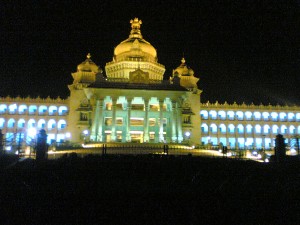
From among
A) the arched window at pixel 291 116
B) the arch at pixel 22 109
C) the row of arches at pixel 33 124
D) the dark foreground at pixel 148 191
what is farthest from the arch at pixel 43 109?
the arched window at pixel 291 116

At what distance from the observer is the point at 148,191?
67.5 ft

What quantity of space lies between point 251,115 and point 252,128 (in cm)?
301

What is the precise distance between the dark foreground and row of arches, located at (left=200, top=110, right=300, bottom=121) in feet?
174

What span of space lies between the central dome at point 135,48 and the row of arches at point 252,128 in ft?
63.9

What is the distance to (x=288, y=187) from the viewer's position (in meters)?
22.1

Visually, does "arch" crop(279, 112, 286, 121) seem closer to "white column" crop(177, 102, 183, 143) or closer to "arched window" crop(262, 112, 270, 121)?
"arched window" crop(262, 112, 270, 121)

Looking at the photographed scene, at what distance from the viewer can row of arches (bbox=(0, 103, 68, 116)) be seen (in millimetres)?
74812

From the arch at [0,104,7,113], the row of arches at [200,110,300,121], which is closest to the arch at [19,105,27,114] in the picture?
the arch at [0,104,7,113]

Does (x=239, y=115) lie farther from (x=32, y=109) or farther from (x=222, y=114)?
(x=32, y=109)

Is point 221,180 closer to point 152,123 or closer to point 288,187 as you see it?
point 288,187

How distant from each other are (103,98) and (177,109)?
37.8ft

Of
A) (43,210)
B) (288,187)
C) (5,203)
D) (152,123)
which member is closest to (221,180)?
(288,187)

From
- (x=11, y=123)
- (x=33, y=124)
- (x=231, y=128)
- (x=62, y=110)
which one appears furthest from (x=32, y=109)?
(x=231, y=128)

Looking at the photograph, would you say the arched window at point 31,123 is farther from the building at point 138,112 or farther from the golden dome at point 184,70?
the golden dome at point 184,70
